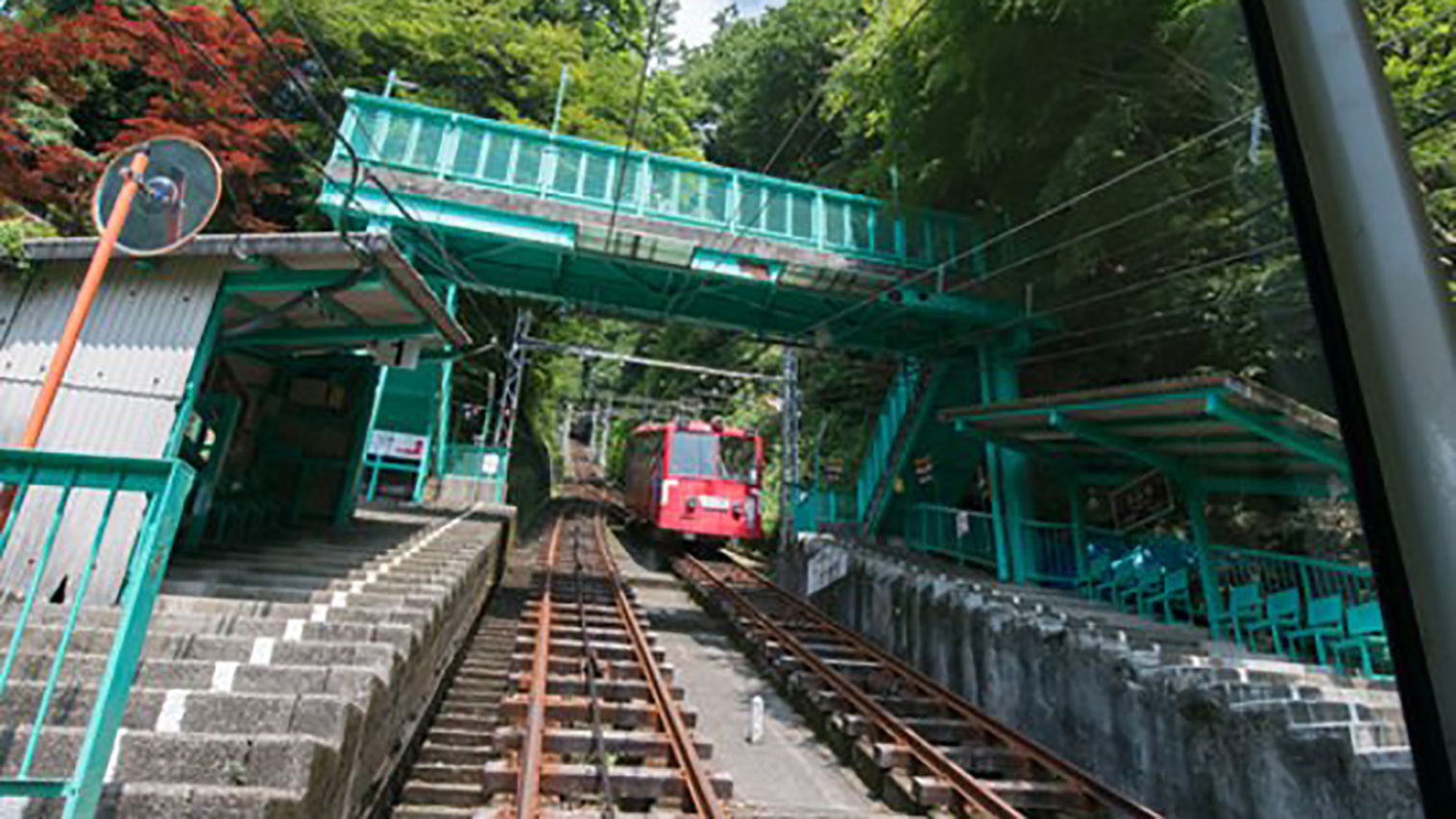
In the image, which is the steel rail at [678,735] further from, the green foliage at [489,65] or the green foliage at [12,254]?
the green foliage at [489,65]

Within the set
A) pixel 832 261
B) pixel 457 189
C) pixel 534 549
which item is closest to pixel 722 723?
pixel 832 261

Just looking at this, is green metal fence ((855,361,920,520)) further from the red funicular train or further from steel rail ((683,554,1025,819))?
steel rail ((683,554,1025,819))

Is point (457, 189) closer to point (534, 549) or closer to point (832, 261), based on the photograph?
point (832, 261)

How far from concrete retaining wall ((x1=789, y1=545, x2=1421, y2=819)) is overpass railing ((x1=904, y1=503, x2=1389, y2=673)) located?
697mm

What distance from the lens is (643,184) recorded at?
12.1 meters

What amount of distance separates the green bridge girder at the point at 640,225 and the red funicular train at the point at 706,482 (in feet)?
13.7

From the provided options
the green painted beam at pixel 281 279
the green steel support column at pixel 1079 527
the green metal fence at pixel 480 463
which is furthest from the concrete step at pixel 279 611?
the green metal fence at pixel 480 463

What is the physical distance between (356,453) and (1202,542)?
37.3 ft

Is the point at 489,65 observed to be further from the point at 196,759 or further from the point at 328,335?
the point at 196,759

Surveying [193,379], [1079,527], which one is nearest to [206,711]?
[193,379]

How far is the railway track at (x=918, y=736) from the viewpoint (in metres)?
5.29

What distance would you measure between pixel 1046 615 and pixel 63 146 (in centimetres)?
1856

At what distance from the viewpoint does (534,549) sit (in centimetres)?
1780

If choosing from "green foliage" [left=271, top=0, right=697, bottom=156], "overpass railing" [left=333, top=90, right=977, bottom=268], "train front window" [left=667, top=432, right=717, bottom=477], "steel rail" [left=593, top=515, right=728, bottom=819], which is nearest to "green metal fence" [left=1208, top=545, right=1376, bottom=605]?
"steel rail" [left=593, top=515, right=728, bottom=819]
